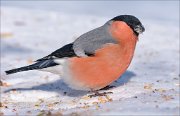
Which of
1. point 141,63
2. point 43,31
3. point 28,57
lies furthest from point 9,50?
point 141,63

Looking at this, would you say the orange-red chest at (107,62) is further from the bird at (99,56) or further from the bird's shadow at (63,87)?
the bird's shadow at (63,87)

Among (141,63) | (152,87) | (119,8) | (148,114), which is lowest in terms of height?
(148,114)

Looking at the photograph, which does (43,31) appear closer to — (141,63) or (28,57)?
(28,57)

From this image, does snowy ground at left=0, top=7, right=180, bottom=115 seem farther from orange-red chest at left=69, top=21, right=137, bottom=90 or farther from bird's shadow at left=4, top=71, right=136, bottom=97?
orange-red chest at left=69, top=21, right=137, bottom=90

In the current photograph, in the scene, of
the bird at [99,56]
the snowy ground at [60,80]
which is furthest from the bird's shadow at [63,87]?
the bird at [99,56]

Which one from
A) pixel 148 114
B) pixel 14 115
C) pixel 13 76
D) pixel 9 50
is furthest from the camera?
pixel 9 50

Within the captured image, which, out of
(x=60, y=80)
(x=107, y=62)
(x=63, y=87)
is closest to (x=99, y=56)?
(x=107, y=62)

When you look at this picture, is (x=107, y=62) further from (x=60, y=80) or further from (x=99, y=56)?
(x=60, y=80)

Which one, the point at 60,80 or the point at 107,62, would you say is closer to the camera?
the point at 107,62
